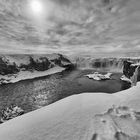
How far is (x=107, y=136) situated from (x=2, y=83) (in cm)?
5921

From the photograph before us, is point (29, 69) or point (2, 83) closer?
point (2, 83)

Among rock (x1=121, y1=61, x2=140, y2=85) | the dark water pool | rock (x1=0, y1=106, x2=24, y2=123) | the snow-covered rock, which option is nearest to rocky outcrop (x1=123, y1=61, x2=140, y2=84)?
rock (x1=121, y1=61, x2=140, y2=85)

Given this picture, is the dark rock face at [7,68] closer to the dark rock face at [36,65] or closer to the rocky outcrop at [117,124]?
the dark rock face at [36,65]

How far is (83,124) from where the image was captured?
4.13 meters

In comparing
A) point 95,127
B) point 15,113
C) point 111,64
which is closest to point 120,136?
point 95,127

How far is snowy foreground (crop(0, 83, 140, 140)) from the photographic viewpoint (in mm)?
3589

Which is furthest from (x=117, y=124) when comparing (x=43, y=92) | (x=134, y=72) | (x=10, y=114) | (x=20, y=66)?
(x=20, y=66)

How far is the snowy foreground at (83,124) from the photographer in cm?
359

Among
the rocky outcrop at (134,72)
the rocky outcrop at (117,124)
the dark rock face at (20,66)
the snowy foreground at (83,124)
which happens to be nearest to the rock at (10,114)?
the snowy foreground at (83,124)

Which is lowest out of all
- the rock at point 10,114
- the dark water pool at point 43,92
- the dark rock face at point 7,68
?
the dark water pool at point 43,92

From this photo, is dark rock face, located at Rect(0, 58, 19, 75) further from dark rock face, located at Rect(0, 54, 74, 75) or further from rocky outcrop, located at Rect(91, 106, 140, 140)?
rocky outcrop, located at Rect(91, 106, 140, 140)

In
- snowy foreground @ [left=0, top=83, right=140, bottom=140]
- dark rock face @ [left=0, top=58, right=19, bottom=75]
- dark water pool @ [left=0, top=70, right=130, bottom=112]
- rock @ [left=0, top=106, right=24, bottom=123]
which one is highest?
snowy foreground @ [left=0, top=83, right=140, bottom=140]

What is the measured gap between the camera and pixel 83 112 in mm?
4902

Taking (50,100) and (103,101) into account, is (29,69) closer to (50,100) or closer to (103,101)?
(50,100)
